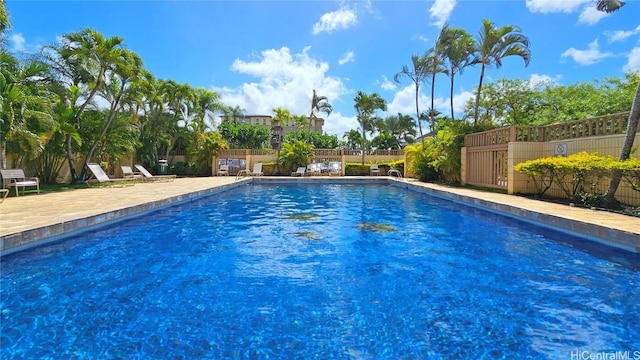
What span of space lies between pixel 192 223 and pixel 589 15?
18.6 m

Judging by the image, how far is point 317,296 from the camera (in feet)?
13.3

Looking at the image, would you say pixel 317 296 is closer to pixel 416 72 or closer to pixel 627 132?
pixel 627 132

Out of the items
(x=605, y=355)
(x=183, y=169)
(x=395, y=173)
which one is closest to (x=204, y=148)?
(x=183, y=169)

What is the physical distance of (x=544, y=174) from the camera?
1016 centimetres

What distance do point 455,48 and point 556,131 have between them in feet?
31.7

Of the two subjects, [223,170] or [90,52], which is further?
[223,170]

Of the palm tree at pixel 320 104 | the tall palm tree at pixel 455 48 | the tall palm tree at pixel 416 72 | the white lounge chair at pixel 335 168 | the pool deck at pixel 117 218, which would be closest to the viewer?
the pool deck at pixel 117 218

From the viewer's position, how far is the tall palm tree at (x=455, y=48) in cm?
1875

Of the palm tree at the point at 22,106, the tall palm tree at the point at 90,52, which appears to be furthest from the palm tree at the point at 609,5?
the tall palm tree at the point at 90,52

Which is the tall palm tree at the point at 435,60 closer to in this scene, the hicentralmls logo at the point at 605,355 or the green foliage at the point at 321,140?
the hicentralmls logo at the point at 605,355

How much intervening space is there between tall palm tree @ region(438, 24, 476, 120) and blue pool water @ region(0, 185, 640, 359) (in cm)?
1449

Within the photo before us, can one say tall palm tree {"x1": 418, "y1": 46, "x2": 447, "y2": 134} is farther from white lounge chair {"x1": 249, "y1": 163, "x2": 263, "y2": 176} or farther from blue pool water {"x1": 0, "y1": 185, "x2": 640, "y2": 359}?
blue pool water {"x1": 0, "y1": 185, "x2": 640, "y2": 359}

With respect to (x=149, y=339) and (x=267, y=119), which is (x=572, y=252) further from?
(x=267, y=119)

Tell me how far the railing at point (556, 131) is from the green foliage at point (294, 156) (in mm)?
12093
